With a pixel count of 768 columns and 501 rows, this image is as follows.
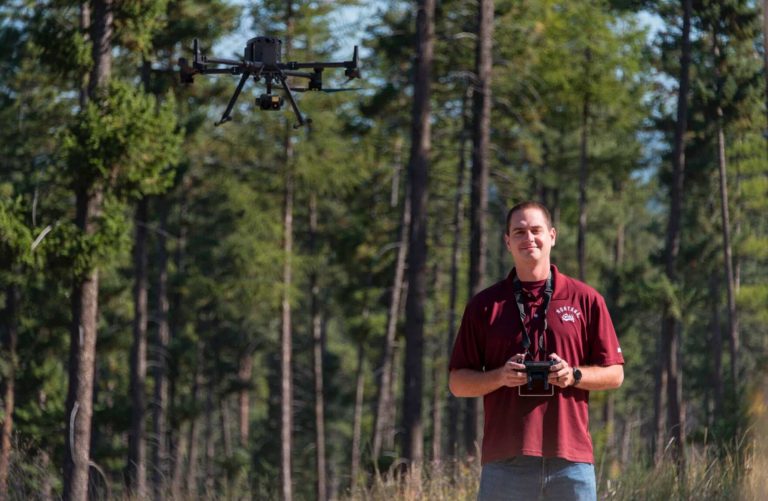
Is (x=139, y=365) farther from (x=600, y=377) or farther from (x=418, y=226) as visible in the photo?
(x=600, y=377)

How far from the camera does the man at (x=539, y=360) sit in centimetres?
534

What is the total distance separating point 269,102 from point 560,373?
3.42 metres

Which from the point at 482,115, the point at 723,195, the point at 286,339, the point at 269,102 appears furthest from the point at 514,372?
the point at 723,195

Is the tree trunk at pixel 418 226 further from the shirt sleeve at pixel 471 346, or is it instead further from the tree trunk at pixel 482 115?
the shirt sleeve at pixel 471 346

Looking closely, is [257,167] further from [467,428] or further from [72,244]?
[72,244]

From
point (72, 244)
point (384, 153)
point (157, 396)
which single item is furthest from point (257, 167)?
point (72, 244)

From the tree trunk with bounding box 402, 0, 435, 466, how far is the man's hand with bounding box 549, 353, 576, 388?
14900 millimetres

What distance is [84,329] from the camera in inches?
670

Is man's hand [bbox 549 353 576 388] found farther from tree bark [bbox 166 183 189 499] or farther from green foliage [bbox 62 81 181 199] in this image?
tree bark [bbox 166 183 189 499]

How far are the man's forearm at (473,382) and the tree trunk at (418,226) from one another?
14562mm

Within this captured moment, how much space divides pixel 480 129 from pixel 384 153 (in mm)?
8087

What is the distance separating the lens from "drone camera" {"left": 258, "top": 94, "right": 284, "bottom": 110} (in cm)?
778

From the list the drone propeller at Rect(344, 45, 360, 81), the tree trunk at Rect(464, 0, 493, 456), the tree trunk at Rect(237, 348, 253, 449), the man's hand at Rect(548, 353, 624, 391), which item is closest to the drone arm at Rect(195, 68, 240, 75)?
the drone propeller at Rect(344, 45, 360, 81)

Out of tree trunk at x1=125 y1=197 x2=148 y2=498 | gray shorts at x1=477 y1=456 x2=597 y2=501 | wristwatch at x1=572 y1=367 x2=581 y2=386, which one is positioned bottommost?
tree trunk at x1=125 y1=197 x2=148 y2=498
